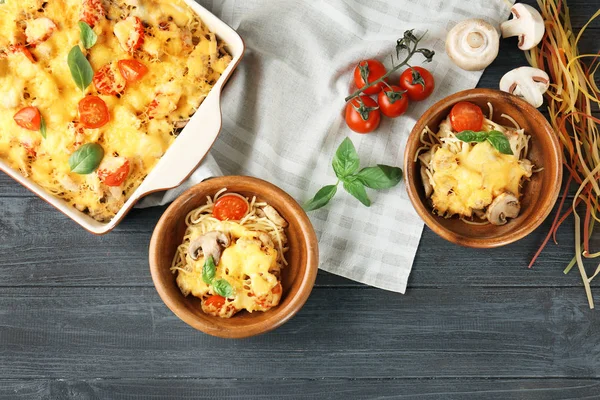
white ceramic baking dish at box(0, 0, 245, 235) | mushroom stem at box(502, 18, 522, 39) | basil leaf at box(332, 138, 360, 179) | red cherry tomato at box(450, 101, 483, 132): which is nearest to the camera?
white ceramic baking dish at box(0, 0, 245, 235)

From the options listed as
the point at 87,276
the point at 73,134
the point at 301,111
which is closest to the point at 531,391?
the point at 301,111

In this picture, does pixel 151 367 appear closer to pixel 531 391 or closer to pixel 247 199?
pixel 247 199

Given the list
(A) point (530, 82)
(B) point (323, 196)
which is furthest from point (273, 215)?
(A) point (530, 82)

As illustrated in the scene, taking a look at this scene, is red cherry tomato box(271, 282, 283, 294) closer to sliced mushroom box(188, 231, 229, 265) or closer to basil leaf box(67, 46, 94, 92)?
sliced mushroom box(188, 231, 229, 265)

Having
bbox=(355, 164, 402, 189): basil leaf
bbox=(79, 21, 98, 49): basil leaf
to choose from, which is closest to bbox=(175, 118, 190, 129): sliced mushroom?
bbox=(79, 21, 98, 49): basil leaf

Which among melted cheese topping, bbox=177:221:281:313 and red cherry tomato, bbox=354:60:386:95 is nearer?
melted cheese topping, bbox=177:221:281:313

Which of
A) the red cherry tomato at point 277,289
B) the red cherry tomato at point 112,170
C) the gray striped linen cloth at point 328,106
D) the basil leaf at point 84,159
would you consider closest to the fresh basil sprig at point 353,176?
the gray striped linen cloth at point 328,106
